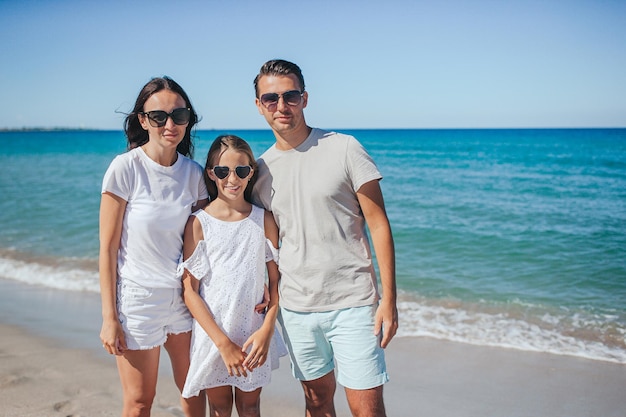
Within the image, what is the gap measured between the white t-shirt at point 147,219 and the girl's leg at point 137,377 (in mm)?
405

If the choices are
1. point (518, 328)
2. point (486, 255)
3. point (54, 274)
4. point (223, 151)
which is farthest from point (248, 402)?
point (486, 255)

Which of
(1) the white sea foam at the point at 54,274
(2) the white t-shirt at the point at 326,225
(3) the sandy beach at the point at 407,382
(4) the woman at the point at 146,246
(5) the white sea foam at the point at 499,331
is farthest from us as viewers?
(1) the white sea foam at the point at 54,274

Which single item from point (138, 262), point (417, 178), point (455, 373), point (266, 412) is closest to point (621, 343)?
point (455, 373)

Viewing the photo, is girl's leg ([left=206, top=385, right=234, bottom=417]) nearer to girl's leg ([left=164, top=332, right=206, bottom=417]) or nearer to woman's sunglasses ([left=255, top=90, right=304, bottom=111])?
girl's leg ([left=164, top=332, right=206, bottom=417])

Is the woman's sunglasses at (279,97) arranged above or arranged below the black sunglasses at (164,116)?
above

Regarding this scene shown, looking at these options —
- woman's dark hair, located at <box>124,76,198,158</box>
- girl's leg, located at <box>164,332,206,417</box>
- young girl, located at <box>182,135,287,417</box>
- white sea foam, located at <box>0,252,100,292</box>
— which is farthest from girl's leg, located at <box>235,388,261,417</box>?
white sea foam, located at <box>0,252,100,292</box>

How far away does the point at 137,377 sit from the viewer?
112 inches

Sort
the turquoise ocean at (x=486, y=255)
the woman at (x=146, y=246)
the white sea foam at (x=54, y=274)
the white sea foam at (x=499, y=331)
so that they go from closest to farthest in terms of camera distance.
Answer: the woman at (x=146, y=246) → the white sea foam at (x=499, y=331) → the turquoise ocean at (x=486, y=255) → the white sea foam at (x=54, y=274)

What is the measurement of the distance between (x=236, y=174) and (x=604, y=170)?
2989cm

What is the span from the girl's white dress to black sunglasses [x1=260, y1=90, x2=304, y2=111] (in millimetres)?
686

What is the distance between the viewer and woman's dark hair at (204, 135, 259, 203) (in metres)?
2.97

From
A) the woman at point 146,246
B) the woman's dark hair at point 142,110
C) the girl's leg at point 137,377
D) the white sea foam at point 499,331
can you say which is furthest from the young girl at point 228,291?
the white sea foam at point 499,331

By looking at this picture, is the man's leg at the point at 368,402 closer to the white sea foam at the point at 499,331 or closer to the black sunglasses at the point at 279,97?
the black sunglasses at the point at 279,97

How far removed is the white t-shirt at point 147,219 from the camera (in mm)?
2783
